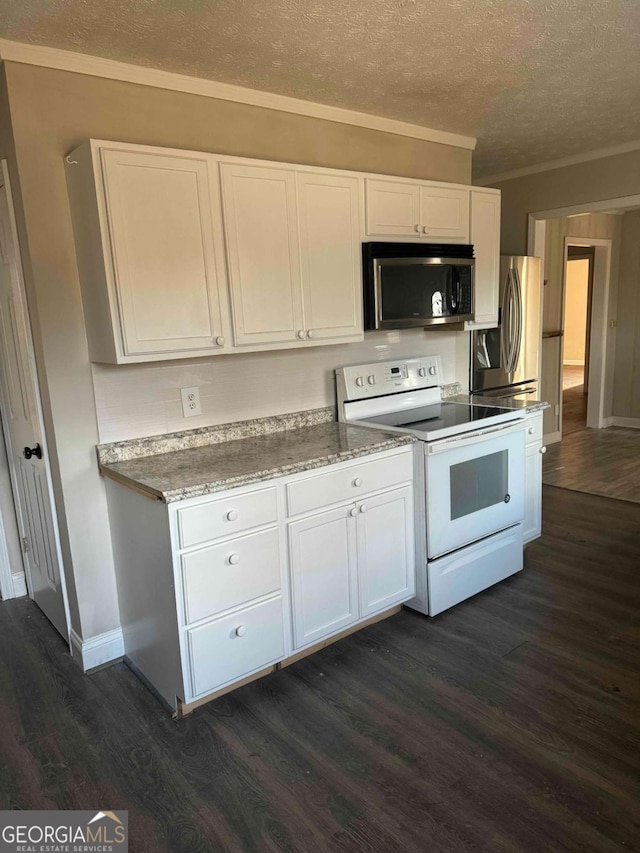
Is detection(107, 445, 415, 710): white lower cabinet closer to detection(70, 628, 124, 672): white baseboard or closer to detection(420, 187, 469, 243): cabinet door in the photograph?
detection(70, 628, 124, 672): white baseboard

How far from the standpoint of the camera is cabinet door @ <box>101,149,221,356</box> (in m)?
2.15

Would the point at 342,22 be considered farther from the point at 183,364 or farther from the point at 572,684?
the point at 572,684

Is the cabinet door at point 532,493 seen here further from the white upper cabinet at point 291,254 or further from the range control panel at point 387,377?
the white upper cabinet at point 291,254

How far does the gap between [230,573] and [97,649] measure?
2.79 feet

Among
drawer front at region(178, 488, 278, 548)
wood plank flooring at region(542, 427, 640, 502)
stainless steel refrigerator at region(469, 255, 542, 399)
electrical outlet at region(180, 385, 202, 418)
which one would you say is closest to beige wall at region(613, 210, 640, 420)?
wood plank flooring at region(542, 427, 640, 502)

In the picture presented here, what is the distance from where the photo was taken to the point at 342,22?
2074mm

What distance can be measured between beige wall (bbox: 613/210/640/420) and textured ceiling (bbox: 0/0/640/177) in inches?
147

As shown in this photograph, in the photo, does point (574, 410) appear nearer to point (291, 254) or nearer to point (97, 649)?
point (291, 254)

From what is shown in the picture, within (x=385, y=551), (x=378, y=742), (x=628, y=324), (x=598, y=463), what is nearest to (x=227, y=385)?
(x=385, y=551)

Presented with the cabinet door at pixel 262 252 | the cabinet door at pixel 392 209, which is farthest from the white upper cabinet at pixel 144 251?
the cabinet door at pixel 392 209

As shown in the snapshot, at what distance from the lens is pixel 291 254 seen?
2605 millimetres

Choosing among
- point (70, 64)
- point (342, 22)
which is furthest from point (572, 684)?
point (70, 64)

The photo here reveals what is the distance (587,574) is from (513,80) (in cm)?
251

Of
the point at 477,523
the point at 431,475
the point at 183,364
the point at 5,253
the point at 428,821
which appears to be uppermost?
the point at 5,253
